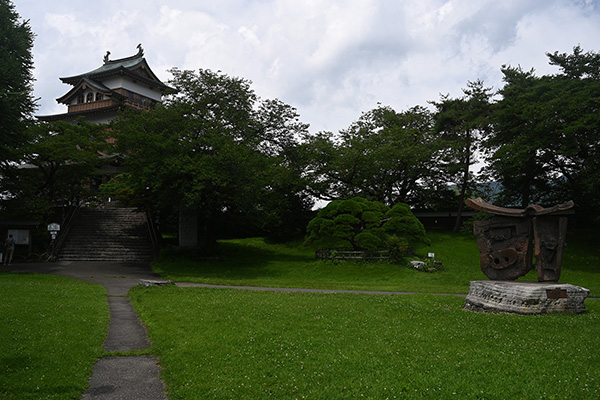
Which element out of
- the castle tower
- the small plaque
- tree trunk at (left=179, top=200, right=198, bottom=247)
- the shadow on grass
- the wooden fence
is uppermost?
the castle tower

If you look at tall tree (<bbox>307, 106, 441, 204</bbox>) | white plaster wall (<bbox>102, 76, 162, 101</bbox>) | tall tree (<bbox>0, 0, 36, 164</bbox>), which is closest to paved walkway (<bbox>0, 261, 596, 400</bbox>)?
tall tree (<bbox>0, 0, 36, 164</bbox>)

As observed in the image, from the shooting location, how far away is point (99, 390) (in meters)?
5.92

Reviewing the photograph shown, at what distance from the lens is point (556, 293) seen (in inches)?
467

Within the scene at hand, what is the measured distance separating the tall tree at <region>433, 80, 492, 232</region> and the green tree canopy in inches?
531

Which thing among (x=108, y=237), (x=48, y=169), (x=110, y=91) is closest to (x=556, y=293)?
(x=108, y=237)

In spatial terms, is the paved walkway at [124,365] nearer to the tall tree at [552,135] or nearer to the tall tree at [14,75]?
the tall tree at [14,75]

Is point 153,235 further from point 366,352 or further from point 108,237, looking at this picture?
point 366,352

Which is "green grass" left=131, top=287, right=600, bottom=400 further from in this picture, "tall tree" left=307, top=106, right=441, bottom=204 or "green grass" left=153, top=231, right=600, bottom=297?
"tall tree" left=307, top=106, right=441, bottom=204

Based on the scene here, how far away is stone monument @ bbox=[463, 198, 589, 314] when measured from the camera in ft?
38.7

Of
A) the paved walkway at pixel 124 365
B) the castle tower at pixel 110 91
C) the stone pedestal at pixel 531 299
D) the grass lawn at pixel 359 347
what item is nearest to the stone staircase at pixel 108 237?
the paved walkway at pixel 124 365

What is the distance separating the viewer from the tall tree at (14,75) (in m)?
18.3

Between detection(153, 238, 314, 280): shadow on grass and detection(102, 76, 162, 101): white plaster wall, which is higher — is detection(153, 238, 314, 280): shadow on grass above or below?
below

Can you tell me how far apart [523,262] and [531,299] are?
2.09m

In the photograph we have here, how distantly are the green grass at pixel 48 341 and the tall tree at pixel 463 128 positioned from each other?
33.8 metres
